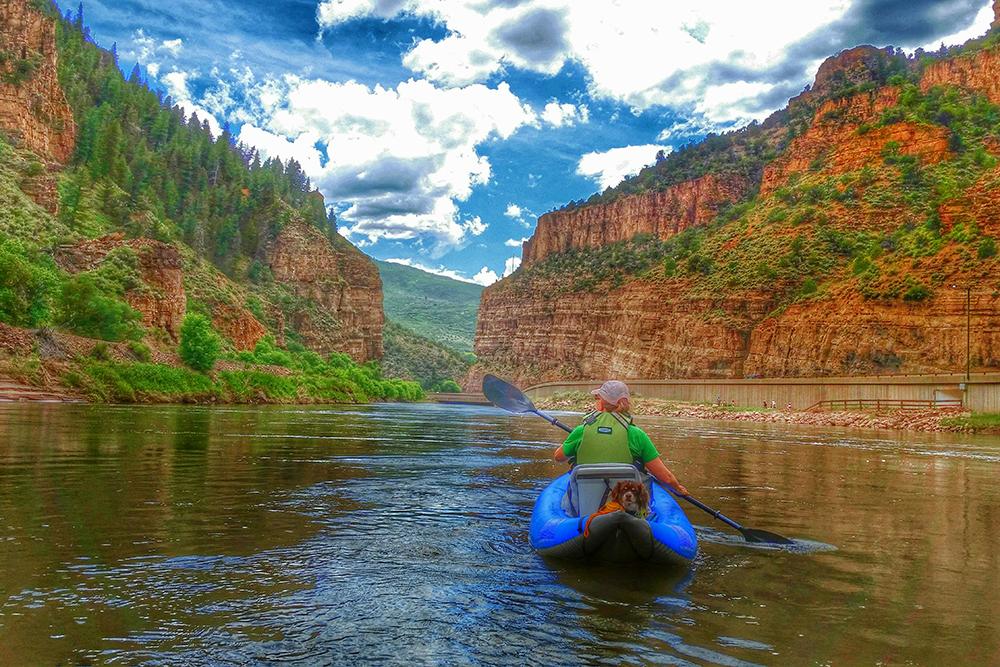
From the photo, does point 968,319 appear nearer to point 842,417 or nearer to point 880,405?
point 880,405

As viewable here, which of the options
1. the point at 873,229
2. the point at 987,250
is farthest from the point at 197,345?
the point at 873,229

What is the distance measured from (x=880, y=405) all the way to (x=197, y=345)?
44251 millimetres

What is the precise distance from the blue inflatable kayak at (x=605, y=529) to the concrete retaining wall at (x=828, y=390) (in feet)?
122

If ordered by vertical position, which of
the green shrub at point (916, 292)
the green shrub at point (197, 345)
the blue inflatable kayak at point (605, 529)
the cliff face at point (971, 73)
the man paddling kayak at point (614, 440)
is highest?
the cliff face at point (971, 73)

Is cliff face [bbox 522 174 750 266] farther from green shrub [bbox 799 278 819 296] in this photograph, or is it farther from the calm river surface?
the calm river surface

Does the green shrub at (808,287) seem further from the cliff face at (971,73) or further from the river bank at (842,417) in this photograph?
the cliff face at (971,73)

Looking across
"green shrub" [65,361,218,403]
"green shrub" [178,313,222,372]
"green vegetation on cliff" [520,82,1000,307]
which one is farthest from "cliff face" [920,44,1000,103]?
"green shrub" [65,361,218,403]

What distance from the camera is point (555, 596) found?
5875 millimetres

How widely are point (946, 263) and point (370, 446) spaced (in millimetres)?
51629

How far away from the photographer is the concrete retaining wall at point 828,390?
1511 inches

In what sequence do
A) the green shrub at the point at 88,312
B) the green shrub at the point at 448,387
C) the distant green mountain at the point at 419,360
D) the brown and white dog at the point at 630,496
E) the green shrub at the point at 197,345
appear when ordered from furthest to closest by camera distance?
1. the distant green mountain at the point at 419,360
2. the green shrub at the point at 448,387
3. the green shrub at the point at 197,345
4. the green shrub at the point at 88,312
5. the brown and white dog at the point at 630,496

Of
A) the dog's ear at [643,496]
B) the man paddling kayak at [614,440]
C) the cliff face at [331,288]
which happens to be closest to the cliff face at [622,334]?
the cliff face at [331,288]

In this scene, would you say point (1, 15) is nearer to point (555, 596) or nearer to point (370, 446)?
point (370, 446)

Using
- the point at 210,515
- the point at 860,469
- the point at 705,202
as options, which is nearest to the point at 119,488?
the point at 210,515
